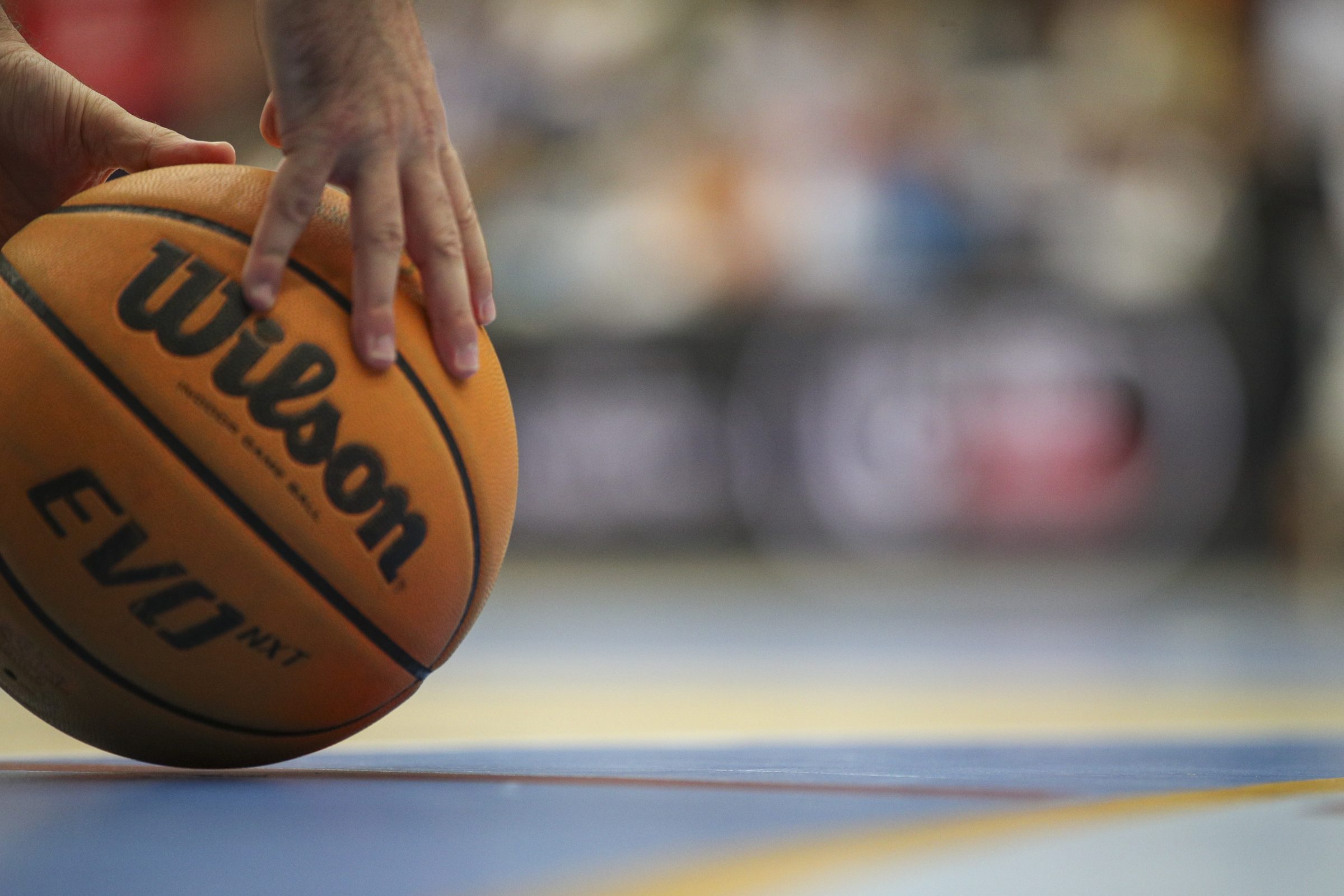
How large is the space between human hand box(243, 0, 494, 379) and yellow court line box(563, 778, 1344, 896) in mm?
492

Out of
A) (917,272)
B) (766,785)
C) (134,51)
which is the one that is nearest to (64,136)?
(766,785)

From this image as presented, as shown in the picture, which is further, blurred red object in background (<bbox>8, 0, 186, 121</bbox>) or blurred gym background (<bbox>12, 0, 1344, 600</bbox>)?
blurred red object in background (<bbox>8, 0, 186, 121</bbox>)

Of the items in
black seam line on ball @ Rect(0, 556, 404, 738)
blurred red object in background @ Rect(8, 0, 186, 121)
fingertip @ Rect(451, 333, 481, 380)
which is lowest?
black seam line on ball @ Rect(0, 556, 404, 738)

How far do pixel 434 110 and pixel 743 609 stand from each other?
8.90 ft

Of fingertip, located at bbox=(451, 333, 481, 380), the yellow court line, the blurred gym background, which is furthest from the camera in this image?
the blurred gym background

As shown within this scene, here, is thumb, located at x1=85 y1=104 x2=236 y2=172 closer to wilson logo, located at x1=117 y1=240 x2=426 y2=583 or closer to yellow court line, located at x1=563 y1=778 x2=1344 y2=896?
wilson logo, located at x1=117 y1=240 x2=426 y2=583

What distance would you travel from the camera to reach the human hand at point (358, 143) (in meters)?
1.11

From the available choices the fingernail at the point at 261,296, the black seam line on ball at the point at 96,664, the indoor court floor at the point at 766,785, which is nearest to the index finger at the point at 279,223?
the fingernail at the point at 261,296

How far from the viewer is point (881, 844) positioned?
96cm

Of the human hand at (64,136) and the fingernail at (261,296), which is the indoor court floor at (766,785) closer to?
the fingernail at (261,296)

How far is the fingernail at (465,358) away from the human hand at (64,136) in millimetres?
422

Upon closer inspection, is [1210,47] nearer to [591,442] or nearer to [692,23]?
[692,23]

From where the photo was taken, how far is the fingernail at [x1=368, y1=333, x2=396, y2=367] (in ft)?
3.68

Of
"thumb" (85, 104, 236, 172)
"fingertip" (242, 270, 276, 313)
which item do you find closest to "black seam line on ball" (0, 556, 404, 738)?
"fingertip" (242, 270, 276, 313)
